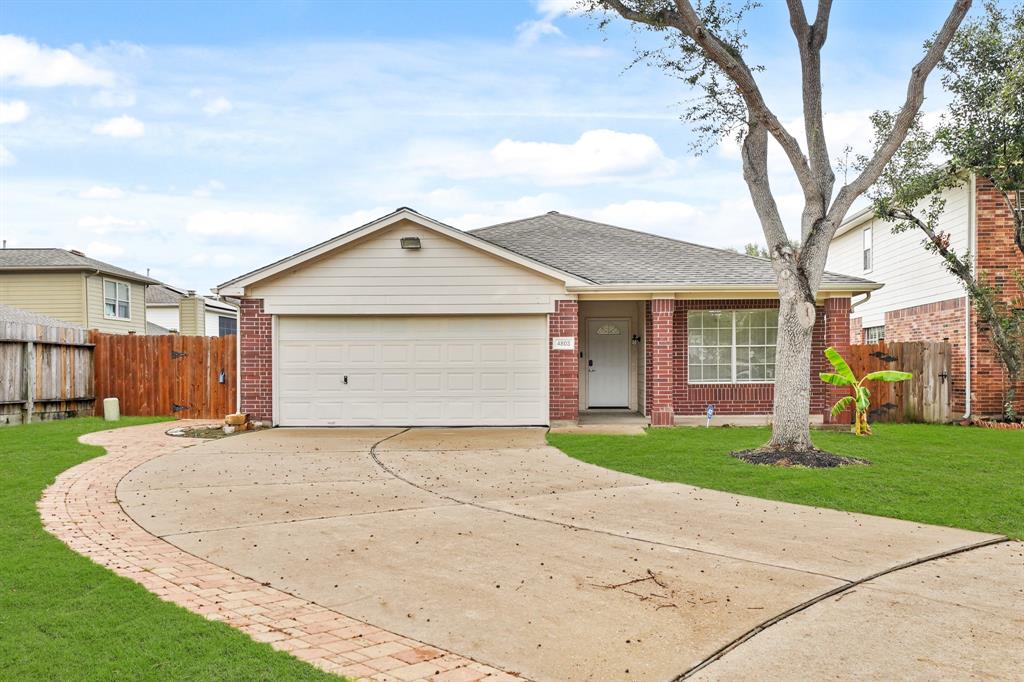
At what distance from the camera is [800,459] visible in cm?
1101

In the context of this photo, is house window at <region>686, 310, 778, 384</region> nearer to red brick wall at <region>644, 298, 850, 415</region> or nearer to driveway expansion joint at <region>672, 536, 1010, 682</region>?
red brick wall at <region>644, 298, 850, 415</region>

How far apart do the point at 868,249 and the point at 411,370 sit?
47.6 ft

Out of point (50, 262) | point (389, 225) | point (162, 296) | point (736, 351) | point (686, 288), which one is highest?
point (50, 262)

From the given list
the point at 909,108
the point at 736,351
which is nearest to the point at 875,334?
the point at 736,351

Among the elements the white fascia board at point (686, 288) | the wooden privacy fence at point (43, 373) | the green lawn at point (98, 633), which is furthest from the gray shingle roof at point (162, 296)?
the green lawn at point (98, 633)

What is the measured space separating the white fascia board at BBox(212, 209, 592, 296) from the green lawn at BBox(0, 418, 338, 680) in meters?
9.30

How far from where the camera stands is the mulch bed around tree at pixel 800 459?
35.4 feet

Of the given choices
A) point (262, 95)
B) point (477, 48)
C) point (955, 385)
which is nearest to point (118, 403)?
point (262, 95)

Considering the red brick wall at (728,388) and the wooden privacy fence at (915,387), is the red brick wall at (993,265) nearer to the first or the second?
the wooden privacy fence at (915,387)

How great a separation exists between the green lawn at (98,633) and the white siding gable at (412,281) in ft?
30.7

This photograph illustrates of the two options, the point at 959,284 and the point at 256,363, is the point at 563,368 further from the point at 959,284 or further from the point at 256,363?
the point at 959,284

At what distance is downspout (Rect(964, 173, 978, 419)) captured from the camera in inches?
661

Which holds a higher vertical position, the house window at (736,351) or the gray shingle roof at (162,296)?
the gray shingle roof at (162,296)

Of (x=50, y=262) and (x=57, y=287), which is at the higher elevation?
(x=50, y=262)
